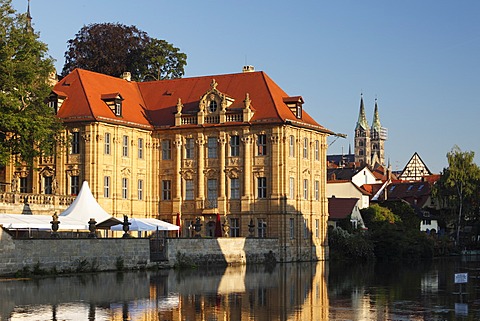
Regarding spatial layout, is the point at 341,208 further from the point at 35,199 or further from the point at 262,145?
the point at 35,199

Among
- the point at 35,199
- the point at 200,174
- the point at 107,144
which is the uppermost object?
the point at 107,144

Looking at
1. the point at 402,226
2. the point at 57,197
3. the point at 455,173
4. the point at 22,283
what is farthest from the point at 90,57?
the point at 22,283

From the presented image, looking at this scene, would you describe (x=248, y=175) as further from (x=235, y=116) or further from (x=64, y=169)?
(x=64, y=169)

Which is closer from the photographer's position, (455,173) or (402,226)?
(402,226)

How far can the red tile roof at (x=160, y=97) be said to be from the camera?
2778 inches

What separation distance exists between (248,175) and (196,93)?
908 centimetres

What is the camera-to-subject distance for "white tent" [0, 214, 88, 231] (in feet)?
160

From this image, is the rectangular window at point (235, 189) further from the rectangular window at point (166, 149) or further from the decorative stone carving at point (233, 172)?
the rectangular window at point (166, 149)

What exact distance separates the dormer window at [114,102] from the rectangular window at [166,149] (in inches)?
195

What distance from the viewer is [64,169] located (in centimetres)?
7062

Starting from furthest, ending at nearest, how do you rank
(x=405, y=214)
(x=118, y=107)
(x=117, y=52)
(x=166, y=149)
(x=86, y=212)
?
(x=405, y=214) < (x=117, y=52) < (x=166, y=149) < (x=118, y=107) < (x=86, y=212)

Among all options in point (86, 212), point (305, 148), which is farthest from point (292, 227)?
point (86, 212)

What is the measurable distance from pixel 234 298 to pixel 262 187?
1495 inches

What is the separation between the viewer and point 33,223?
50219mm
